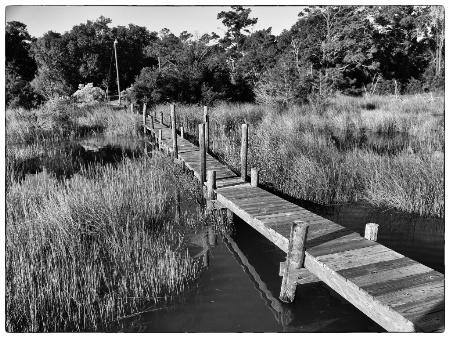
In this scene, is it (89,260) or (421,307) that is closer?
(421,307)

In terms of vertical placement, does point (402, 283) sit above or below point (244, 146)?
below

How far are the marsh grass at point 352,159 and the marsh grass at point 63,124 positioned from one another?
386 centimetres

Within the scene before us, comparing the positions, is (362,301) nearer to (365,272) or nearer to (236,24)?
(365,272)

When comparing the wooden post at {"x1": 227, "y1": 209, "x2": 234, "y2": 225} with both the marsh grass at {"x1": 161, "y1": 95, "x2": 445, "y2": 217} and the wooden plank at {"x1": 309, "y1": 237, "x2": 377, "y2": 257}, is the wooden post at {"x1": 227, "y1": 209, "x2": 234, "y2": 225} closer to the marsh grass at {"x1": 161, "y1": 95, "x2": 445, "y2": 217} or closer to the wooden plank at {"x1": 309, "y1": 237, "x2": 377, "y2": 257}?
the marsh grass at {"x1": 161, "y1": 95, "x2": 445, "y2": 217}

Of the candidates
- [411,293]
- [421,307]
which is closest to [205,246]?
[411,293]

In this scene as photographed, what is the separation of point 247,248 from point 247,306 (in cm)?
153

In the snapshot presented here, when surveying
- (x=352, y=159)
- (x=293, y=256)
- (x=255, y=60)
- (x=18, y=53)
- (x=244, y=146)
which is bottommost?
(x=293, y=256)

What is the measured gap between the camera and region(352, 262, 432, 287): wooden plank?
11.6ft

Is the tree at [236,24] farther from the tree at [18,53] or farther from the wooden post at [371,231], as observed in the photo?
the wooden post at [371,231]

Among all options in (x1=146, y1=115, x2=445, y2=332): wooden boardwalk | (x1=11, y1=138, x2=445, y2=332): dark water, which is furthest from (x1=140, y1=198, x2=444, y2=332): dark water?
(x1=146, y1=115, x2=445, y2=332): wooden boardwalk

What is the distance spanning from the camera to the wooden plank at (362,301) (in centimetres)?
302

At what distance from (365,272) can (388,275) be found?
212 mm

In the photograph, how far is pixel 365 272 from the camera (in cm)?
370

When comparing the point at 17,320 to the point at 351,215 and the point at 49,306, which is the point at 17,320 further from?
the point at 351,215
